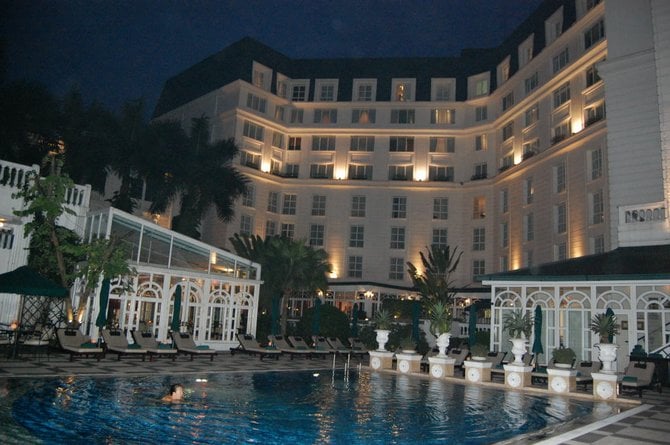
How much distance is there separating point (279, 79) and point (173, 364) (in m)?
36.0

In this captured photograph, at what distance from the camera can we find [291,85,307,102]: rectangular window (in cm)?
5011

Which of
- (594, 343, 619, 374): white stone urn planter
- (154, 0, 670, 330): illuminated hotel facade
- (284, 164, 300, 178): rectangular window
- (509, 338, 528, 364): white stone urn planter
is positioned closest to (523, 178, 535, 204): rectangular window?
(154, 0, 670, 330): illuminated hotel facade

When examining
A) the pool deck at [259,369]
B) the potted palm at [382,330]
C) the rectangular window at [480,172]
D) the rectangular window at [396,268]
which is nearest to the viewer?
the pool deck at [259,369]

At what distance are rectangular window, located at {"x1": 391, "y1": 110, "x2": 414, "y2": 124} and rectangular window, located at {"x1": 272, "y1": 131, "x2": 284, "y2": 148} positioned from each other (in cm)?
1019

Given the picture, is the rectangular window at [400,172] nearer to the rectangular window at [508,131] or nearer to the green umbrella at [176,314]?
the rectangular window at [508,131]

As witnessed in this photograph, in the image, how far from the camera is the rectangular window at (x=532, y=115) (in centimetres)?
3975

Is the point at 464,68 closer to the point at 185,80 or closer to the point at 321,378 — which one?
the point at 185,80

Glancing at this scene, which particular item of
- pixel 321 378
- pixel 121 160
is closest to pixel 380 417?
pixel 321 378

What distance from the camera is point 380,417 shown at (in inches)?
407

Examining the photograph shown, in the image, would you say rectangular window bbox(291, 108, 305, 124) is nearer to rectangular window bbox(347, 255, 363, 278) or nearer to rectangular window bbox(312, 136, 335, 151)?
rectangular window bbox(312, 136, 335, 151)

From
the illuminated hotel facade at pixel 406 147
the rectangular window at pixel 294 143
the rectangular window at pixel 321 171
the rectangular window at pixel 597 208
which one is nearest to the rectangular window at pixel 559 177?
the illuminated hotel facade at pixel 406 147

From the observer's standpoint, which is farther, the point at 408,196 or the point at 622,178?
the point at 408,196

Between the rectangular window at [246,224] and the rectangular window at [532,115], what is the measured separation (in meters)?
23.2

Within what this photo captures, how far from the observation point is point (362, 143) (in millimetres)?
48969
